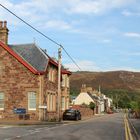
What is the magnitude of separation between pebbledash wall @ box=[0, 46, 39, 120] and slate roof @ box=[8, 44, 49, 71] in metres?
1.30

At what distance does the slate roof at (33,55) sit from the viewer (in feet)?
162

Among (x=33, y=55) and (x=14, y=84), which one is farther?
(x=33, y=55)

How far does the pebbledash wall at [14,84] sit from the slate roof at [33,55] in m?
1.30

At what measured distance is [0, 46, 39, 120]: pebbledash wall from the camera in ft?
157

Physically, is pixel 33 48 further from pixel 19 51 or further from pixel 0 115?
pixel 0 115

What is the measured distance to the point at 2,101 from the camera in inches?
1912

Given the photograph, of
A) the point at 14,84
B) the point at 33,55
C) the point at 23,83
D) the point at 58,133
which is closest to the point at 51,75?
the point at 33,55

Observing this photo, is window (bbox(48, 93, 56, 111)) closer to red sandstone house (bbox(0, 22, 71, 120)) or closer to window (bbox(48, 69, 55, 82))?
red sandstone house (bbox(0, 22, 71, 120))

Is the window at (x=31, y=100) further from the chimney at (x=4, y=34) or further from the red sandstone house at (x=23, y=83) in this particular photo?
the chimney at (x=4, y=34)

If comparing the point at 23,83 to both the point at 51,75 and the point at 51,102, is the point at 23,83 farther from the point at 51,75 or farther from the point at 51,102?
the point at 51,102

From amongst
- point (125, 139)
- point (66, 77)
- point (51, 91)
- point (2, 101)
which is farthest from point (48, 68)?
point (125, 139)

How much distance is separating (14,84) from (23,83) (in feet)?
3.48

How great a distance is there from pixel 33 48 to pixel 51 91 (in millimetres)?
5298

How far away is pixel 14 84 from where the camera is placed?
1909 inches
